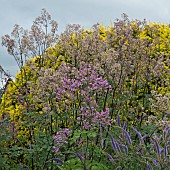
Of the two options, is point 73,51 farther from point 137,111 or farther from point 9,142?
point 9,142

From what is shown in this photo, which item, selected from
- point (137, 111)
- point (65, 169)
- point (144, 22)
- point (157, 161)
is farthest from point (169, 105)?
point (144, 22)

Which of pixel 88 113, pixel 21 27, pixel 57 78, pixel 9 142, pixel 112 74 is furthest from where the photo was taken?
pixel 9 142

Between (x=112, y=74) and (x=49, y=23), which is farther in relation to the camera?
(x=49, y=23)

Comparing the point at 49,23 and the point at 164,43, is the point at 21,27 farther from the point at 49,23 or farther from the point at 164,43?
the point at 164,43

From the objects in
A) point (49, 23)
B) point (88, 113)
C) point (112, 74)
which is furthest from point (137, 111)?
point (88, 113)

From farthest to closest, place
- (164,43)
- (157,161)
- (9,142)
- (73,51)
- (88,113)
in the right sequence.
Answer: (164,43) → (9,142) → (73,51) → (88,113) → (157,161)

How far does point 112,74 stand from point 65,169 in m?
1.94

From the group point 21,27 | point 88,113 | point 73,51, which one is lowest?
point 88,113

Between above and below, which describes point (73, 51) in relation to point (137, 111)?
above

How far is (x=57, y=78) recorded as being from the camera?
15.5ft

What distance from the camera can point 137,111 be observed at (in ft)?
20.4

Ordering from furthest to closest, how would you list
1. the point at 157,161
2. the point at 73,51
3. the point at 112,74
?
the point at 73,51
the point at 112,74
the point at 157,161

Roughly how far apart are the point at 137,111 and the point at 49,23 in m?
1.90

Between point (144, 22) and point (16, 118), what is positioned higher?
point (144, 22)
